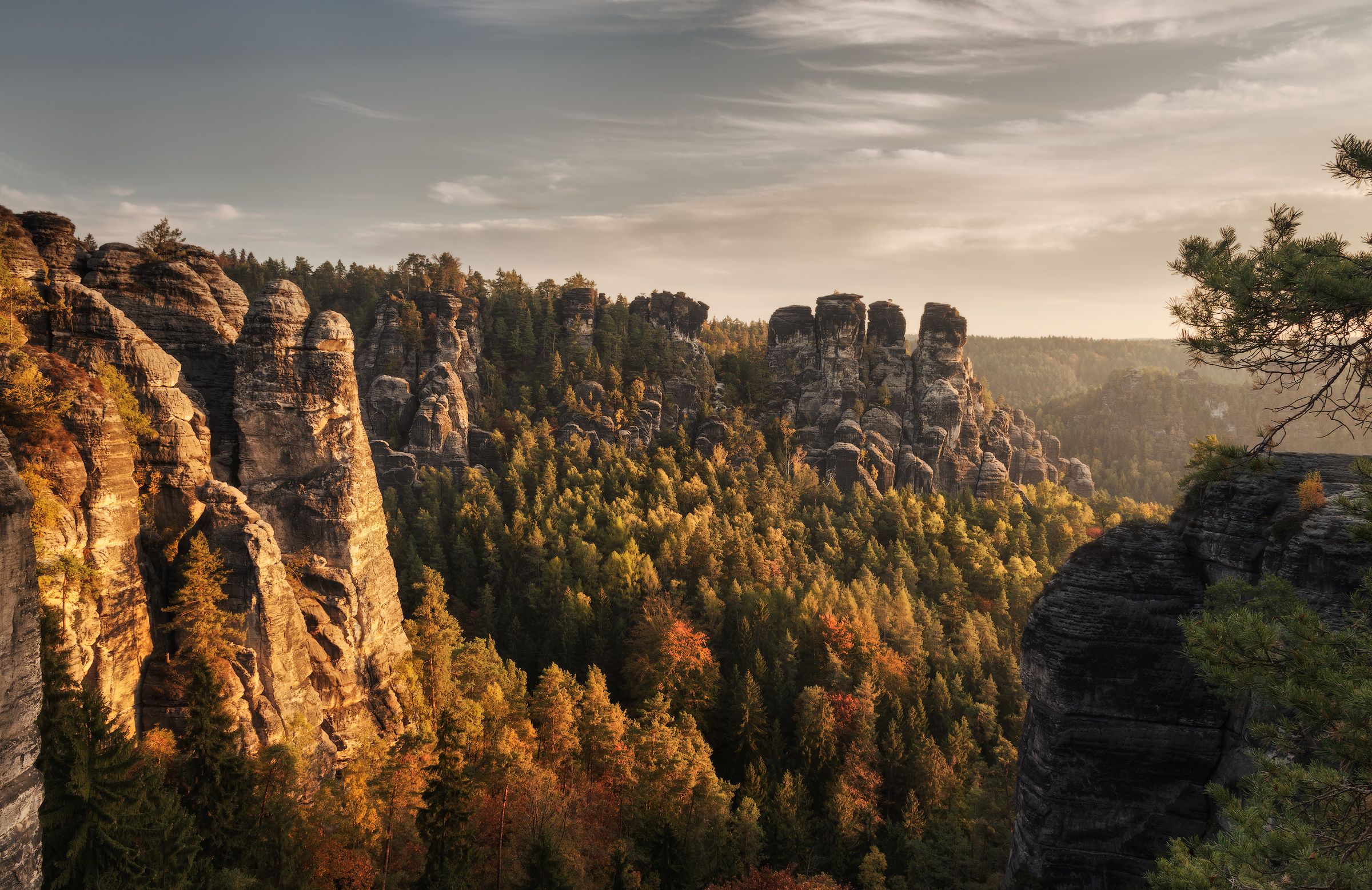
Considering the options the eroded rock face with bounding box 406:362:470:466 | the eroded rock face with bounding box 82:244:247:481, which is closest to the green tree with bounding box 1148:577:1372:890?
the eroded rock face with bounding box 82:244:247:481

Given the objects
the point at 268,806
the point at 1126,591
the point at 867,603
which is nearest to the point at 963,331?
the point at 867,603

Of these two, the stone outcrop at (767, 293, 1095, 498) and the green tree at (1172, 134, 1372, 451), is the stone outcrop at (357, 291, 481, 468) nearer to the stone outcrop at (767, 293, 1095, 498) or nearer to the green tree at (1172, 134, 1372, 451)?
the stone outcrop at (767, 293, 1095, 498)

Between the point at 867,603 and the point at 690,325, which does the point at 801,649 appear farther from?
the point at 690,325

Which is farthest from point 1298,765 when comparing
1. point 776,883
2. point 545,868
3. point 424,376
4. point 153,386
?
point 424,376

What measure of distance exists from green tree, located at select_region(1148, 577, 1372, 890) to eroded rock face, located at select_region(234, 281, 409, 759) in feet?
90.6

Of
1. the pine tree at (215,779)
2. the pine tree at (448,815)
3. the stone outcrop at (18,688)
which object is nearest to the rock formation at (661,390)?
the pine tree at (448,815)

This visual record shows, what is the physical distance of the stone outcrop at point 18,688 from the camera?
10969mm

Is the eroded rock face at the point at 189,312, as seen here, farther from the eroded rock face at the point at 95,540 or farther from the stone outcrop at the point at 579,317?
the stone outcrop at the point at 579,317

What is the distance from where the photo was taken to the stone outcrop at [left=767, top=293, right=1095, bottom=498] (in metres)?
89.1

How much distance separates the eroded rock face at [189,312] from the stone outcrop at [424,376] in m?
42.0

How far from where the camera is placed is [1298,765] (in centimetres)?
915

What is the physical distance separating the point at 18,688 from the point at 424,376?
228ft

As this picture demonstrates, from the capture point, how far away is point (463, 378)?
3211 inches

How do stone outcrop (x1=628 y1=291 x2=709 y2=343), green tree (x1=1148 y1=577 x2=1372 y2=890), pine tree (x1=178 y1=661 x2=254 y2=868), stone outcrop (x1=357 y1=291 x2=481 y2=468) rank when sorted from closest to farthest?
green tree (x1=1148 y1=577 x2=1372 y2=890)
pine tree (x1=178 y1=661 x2=254 y2=868)
stone outcrop (x1=357 y1=291 x2=481 y2=468)
stone outcrop (x1=628 y1=291 x2=709 y2=343)
